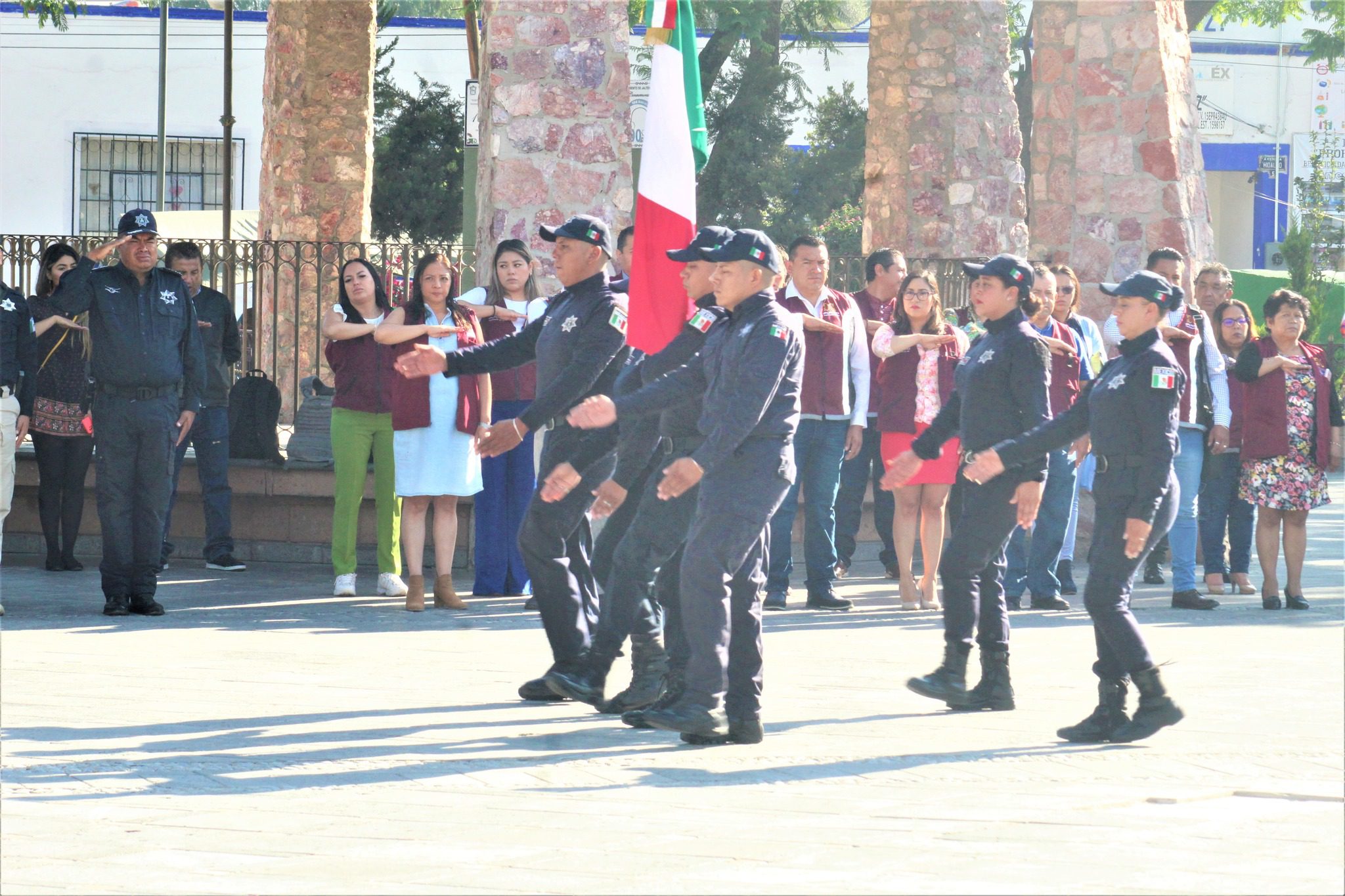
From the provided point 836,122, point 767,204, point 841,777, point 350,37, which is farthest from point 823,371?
point 836,122

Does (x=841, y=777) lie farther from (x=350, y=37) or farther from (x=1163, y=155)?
(x=350, y=37)

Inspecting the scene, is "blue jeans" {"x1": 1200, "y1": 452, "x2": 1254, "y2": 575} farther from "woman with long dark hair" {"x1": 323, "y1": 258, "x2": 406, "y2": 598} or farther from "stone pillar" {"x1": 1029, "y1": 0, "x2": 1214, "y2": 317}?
"woman with long dark hair" {"x1": 323, "y1": 258, "x2": 406, "y2": 598}

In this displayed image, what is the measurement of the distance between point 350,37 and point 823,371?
1093cm

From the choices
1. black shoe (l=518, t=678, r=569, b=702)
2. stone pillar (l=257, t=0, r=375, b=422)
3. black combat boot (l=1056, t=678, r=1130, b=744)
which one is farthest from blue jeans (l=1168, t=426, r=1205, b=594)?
stone pillar (l=257, t=0, r=375, b=422)

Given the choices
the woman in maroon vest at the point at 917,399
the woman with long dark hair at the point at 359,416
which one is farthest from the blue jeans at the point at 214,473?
the woman in maroon vest at the point at 917,399

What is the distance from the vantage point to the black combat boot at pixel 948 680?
7.45 meters

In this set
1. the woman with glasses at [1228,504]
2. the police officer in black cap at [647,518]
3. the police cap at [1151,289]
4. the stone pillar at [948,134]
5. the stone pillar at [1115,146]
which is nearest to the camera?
the police officer in black cap at [647,518]

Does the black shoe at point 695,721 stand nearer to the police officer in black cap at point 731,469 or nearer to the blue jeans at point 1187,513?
the police officer in black cap at point 731,469

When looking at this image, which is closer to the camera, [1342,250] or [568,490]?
[568,490]

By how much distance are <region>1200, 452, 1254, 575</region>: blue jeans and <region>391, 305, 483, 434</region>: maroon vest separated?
15.0 ft

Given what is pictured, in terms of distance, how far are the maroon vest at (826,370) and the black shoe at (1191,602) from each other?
2.25m

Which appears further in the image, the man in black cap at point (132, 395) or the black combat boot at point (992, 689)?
the man in black cap at point (132, 395)

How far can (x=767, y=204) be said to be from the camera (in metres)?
38.9

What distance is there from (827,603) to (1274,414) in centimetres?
291
